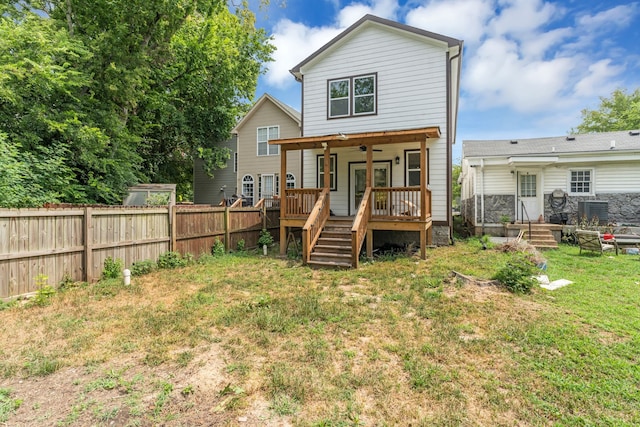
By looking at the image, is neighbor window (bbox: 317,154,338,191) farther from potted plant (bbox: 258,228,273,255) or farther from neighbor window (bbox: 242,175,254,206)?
neighbor window (bbox: 242,175,254,206)

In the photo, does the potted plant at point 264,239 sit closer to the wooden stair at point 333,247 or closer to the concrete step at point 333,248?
the wooden stair at point 333,247

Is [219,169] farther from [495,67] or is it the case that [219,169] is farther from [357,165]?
[495,67]

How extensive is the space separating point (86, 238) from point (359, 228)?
6.36m

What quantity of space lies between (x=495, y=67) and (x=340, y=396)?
77.9ft

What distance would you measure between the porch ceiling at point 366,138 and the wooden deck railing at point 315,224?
1580 mm

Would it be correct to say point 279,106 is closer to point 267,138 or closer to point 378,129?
point 267,138

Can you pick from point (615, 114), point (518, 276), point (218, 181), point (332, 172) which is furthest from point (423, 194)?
point (615, 114)

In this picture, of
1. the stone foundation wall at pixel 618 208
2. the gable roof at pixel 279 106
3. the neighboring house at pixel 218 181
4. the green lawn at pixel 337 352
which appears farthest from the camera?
the neighboring house at pixel 218 181

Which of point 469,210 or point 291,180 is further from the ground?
point 291,180

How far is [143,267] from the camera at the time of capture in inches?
289

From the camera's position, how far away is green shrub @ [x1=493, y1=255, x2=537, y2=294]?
5.73 m

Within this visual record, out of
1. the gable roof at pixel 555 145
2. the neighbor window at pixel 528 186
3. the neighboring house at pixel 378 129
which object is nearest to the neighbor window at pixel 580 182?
the gable roof at pixel 555 145

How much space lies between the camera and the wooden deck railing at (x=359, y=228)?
26.0 feet

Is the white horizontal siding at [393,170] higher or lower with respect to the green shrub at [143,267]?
higher
